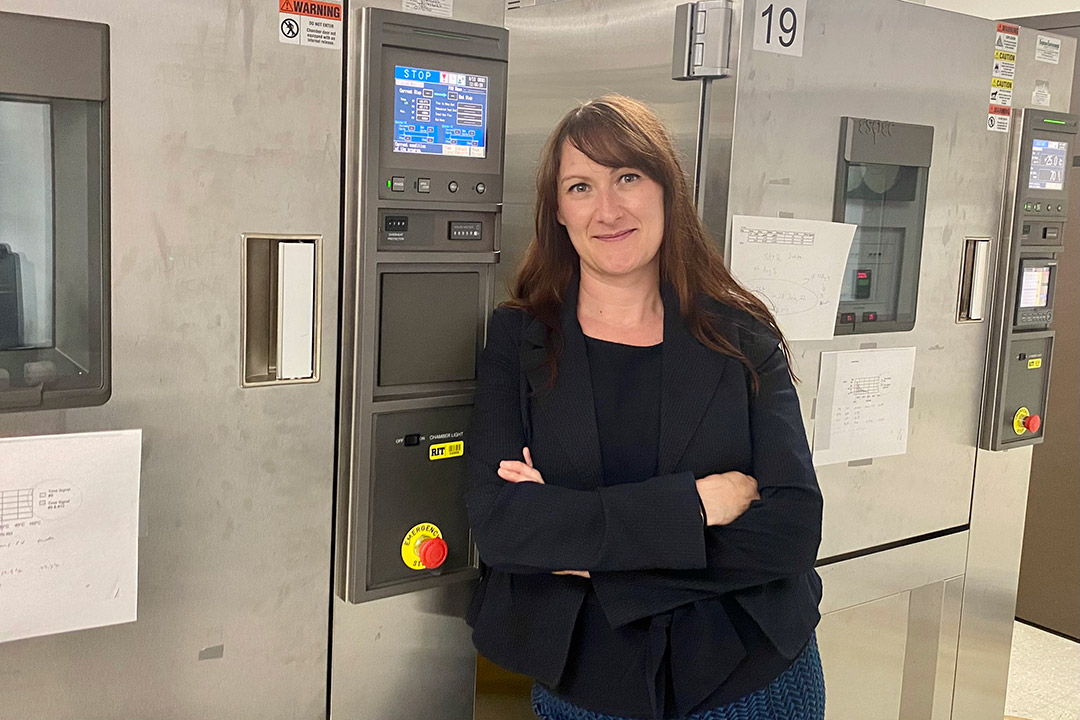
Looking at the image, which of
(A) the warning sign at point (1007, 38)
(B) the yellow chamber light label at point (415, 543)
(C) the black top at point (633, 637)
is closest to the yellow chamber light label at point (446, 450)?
(B) the yellow chamber light label at point (415, 543)

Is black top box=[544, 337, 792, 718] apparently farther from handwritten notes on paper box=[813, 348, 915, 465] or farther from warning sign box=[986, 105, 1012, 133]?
warning sign box=[986, 105, 1012, 133]

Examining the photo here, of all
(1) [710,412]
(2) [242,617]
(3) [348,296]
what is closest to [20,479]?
(2) [242,617]

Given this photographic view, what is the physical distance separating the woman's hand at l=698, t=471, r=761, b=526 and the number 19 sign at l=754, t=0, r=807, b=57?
0.73 meters

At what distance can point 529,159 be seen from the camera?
6.73 feet

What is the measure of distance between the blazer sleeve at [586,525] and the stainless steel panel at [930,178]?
1.86ft

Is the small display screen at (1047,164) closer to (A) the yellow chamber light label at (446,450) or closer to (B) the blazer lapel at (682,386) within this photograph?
(B) the blazer lapel at (682,386)

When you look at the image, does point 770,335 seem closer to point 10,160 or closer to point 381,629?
point 381,629

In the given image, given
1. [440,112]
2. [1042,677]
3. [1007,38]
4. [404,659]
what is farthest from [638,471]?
[1042,677]

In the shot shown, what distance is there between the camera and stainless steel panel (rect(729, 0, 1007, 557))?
1.83 metres

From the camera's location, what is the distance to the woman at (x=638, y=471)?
1513 millimetres

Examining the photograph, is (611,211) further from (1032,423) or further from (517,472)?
(1032,423)

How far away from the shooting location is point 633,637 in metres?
1.57

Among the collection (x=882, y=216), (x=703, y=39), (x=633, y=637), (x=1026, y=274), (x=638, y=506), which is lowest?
(x=633, y=637)

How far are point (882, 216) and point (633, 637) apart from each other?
99cm
